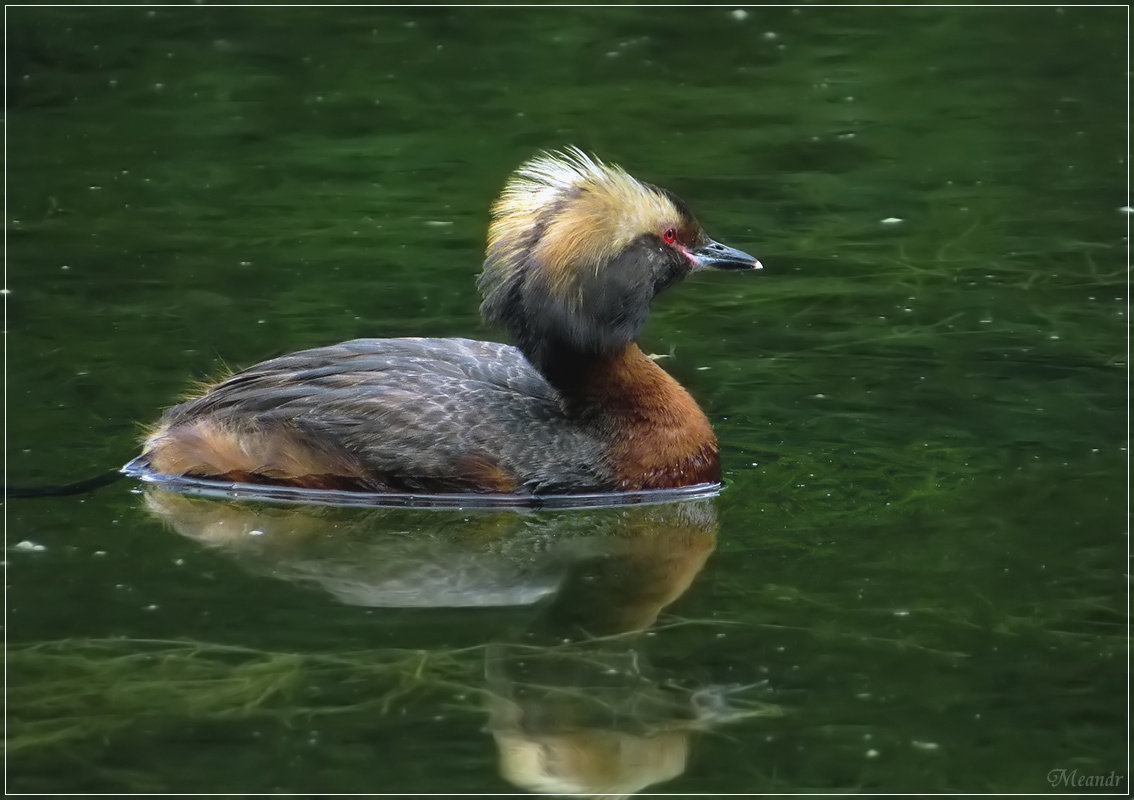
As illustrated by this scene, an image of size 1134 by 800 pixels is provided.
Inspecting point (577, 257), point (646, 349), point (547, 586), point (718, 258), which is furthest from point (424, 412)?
point (646, 349)

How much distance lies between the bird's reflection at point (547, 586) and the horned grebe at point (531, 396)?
168mm

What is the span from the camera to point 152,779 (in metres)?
6.05

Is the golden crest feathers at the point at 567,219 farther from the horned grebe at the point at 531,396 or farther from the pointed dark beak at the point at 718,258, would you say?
the pointed dark beak at the point at 718,258

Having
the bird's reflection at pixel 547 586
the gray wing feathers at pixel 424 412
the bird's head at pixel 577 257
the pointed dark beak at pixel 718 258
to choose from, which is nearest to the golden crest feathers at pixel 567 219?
the bird's head at pixel 577 257

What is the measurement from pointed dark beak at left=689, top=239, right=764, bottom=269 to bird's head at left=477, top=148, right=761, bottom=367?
0.15 m

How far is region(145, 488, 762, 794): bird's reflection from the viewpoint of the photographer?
6.30m

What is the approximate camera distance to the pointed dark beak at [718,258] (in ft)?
28.7

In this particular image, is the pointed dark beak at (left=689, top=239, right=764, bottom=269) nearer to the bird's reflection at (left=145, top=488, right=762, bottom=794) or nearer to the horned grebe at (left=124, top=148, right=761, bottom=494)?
the horned grebe at (left=124, top=148, right=761, bottom=494)

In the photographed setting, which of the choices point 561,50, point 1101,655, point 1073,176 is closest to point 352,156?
point 561,50

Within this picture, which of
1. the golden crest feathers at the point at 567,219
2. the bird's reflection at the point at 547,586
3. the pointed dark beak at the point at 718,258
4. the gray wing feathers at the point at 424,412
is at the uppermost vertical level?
the golden crest feathers at the point at 567,219

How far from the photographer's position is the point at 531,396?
861 centimetres

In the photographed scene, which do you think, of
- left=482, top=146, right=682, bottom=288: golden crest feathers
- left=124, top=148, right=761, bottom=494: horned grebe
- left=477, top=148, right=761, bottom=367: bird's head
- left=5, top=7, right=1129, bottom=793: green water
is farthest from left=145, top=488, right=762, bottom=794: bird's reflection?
left=482, top=146, right=682, bottom=288: golden crest feathers

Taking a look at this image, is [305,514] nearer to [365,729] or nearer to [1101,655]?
[365,729]

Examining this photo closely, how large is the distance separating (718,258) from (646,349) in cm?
142
